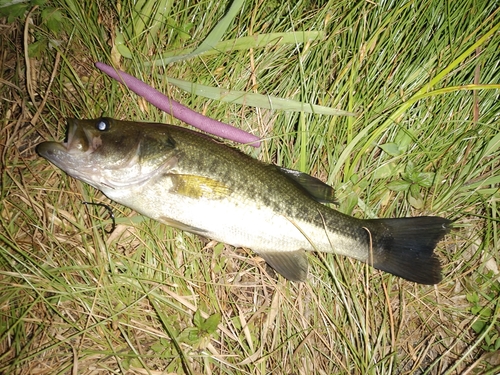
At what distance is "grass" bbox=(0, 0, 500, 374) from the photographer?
8.05 ft

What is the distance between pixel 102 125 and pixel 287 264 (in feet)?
5.44

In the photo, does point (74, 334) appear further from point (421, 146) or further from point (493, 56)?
point (493, 56)

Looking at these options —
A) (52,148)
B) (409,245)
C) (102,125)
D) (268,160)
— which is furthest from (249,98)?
(409,245)

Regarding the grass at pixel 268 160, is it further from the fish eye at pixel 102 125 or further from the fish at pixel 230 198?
the fish eye at pixel 102 125

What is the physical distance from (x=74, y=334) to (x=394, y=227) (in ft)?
8.25

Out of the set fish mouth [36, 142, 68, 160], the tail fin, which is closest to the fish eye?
fish mouth [36, 142, 68, 160]

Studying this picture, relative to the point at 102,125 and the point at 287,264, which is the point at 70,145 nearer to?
the point at 102,125

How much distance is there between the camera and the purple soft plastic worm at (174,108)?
2504 mm

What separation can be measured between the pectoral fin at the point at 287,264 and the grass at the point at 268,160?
0.20 metres

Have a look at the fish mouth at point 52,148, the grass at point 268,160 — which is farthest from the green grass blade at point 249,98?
the fish mouth at point 52,148

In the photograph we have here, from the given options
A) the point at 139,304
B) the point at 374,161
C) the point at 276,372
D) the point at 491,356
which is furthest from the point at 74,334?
the point at 491,356

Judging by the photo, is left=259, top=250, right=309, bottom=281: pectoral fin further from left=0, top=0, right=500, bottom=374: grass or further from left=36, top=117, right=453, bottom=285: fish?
left=0, top=0, right=500, bottom=374: grass

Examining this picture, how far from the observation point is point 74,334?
7.63 ft

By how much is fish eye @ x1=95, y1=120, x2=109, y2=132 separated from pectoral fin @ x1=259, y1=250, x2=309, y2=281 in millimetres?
1422
